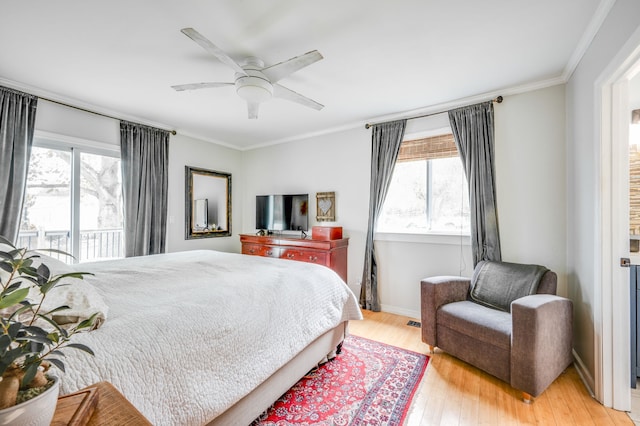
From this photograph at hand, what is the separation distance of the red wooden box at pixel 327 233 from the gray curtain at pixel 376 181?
0.41 metres

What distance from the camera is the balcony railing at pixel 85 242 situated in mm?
2859

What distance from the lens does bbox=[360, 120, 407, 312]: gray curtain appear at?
135 inches

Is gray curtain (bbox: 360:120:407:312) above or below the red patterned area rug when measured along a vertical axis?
above

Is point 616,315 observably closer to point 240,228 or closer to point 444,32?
point 444,32

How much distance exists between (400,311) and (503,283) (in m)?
1.33

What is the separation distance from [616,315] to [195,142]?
16.3 ft

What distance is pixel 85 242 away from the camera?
3244 millimetres

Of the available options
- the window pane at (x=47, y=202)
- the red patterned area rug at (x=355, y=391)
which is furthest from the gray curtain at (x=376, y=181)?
the window pane at (x=47, y=202)

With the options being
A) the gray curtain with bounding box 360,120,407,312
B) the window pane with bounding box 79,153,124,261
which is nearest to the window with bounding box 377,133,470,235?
the gray curtain with bounding box 360,120,407,312

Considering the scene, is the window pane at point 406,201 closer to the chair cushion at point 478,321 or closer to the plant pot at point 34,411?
the chair cushion at point 478,321

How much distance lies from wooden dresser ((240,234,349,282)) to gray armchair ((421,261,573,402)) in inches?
52.1

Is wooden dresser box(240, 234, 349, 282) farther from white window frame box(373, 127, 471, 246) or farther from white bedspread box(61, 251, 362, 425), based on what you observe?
white bedspread box(61, 251, 362, 425)

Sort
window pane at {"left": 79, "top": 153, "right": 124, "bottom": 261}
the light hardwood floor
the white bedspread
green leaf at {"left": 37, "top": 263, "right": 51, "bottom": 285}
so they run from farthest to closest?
window pane at {"left": 79, "top": 153, "right": 124, "bottom": 261}, the light hardwood floor, the white bedspread, green leaf at {"left": 37, "top": 263, "right": 51, "bottom": 285}

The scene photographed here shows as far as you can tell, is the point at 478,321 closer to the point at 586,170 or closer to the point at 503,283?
the point at 503,283
